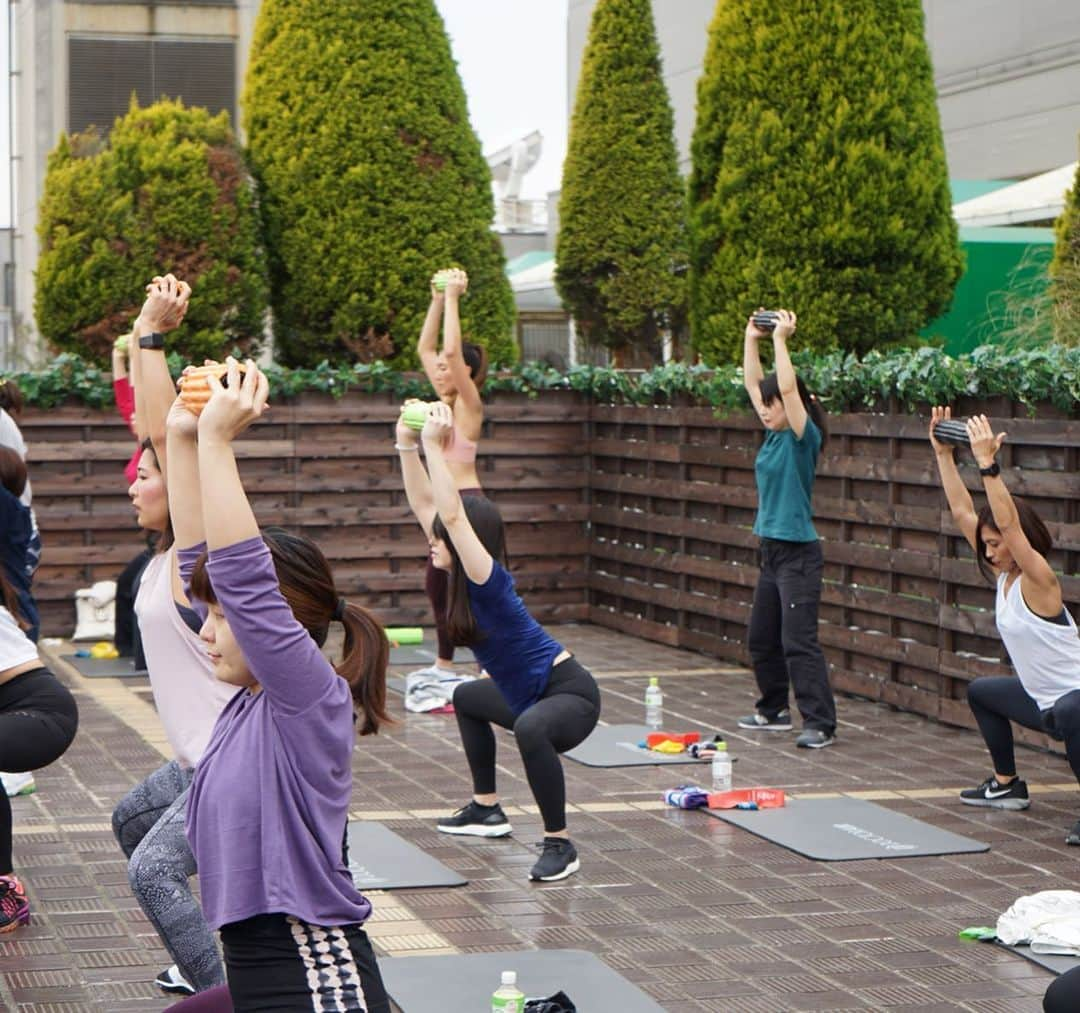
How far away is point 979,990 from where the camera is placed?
223 inches

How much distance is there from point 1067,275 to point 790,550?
3644mm

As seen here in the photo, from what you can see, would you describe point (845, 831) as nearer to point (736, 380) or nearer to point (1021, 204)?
point (736, 380)

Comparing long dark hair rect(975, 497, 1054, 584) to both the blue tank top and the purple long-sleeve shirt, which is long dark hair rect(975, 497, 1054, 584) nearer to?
the blue tank top

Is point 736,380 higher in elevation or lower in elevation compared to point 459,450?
higher

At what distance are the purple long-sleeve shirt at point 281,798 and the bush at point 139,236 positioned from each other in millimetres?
11506

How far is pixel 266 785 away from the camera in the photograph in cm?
340

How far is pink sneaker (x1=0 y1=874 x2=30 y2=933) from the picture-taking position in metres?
6.18

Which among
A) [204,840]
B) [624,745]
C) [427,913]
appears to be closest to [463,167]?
[624,745]

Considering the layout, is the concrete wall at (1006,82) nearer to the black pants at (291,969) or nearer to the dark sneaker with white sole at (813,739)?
the dark sneaker with white sole at (813,739)

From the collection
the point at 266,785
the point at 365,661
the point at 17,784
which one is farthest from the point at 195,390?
the point at 17,784

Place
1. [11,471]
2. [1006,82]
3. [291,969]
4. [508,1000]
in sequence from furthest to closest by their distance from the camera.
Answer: [1006,82], [11,471], [508,1000], [291,969]

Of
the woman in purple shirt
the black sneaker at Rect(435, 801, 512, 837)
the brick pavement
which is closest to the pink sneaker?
the brick pavement

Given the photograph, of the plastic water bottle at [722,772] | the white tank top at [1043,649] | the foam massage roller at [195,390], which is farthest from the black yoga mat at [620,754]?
the foam massage roller at [195,390]

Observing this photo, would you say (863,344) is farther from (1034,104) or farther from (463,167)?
(1034,104)
